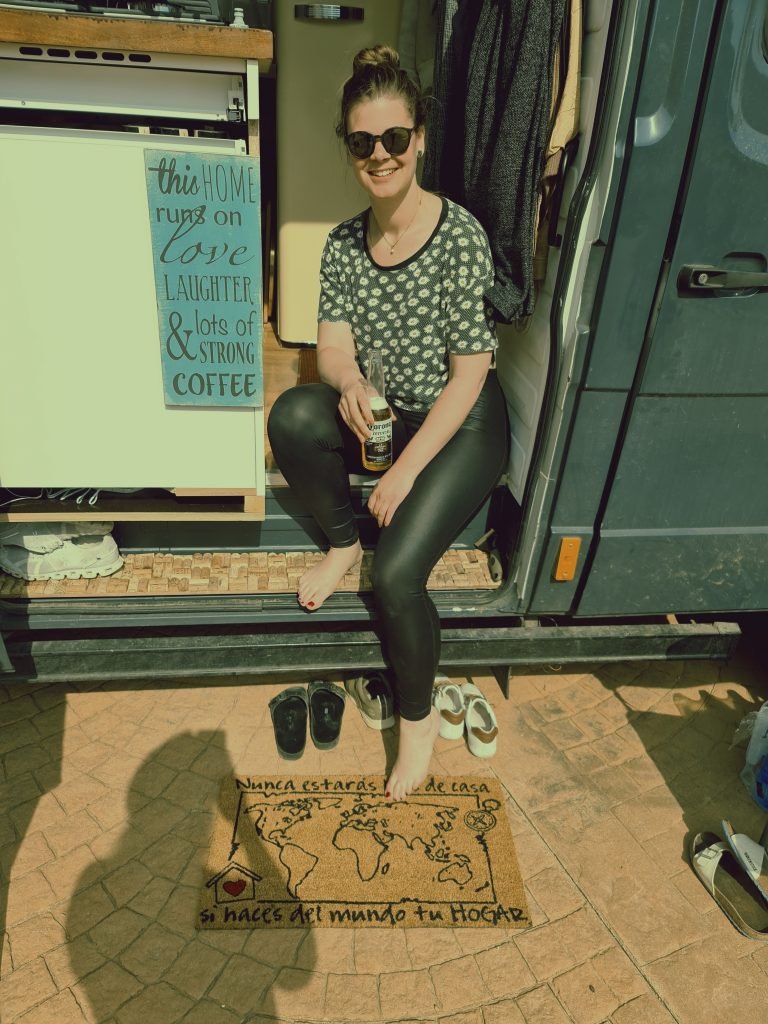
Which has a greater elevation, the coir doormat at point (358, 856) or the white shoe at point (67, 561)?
the white shoe at point (67, 561)

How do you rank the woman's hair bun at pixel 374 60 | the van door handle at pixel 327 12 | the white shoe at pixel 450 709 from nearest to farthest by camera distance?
the woman's hair bun at pixel 374 60
the white shoe at pixel 450 709
the van door handle at pixel 327 12

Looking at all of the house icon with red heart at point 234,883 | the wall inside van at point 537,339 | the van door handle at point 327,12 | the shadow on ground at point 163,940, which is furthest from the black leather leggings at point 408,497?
the van door handle at point 327,12

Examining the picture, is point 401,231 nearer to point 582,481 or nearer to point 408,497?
point 408,497

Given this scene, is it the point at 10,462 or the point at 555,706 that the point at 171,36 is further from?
the point at 555,706

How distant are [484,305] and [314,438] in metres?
0.72

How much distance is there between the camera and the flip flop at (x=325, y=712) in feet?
8.55

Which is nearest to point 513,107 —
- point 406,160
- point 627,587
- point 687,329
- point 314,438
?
point 406,160

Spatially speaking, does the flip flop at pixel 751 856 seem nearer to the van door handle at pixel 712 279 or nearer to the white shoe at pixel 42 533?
the van door handle at pixel 712 279

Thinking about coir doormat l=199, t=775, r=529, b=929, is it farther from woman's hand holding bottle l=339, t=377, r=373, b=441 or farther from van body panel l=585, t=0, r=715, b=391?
van body panel l=585, t=0, r=715, b=391

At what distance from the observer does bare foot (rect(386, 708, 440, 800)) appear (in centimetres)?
238

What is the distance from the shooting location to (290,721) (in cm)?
262

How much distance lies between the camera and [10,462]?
2.29 metres

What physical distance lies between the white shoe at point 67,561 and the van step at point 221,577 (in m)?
0.03

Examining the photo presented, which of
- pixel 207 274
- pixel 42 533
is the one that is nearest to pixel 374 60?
pixel 207 274
